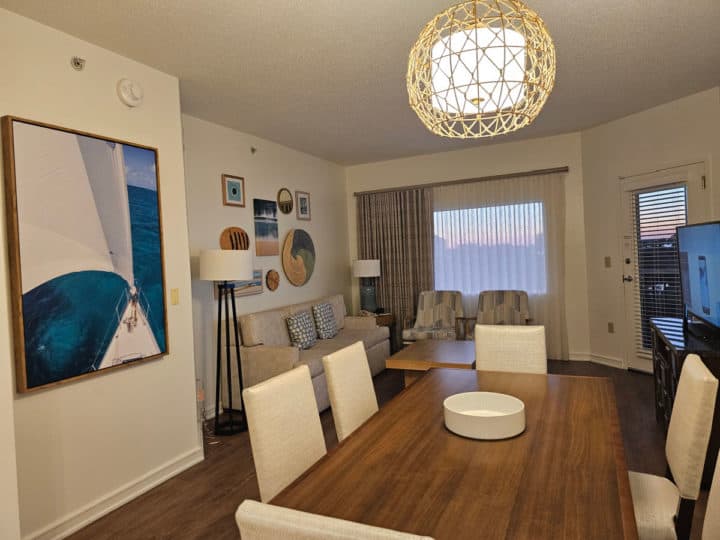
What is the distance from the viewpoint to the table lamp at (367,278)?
6.04 m

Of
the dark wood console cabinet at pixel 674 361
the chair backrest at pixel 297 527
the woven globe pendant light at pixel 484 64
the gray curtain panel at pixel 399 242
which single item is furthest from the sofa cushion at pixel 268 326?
the chair backrest at pixel 297 527

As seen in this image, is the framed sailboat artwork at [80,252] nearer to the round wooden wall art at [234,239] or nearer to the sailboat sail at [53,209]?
the sailboat sail at [53,209]

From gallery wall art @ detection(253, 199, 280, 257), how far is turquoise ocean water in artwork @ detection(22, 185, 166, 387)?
1.86 metres

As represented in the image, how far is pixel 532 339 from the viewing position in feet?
8.58

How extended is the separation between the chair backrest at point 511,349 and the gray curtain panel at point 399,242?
136 inches

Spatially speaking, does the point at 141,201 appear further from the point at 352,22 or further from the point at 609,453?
the point at 609,453

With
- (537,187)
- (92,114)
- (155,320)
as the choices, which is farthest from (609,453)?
(537,187)

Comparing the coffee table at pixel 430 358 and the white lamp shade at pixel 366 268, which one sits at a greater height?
the white lamp shade at pixel 366 268

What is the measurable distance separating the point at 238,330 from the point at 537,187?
374 cm

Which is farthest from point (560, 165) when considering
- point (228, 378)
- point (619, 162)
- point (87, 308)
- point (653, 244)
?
point (87, 308)

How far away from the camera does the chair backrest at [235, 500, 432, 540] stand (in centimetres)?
72

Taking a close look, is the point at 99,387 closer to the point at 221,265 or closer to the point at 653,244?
the point at 221,265

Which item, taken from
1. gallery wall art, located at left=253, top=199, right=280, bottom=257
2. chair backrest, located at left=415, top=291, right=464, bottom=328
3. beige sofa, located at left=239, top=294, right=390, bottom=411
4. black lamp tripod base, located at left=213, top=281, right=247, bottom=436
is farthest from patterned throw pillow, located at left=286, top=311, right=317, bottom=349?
chair backrest, located at left=415, top=291, right=464, bottom=328

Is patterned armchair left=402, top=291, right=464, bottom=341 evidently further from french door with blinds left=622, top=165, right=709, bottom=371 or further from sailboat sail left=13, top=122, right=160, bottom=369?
sailboat sail left=13, top=122, right=160, bottom=369
